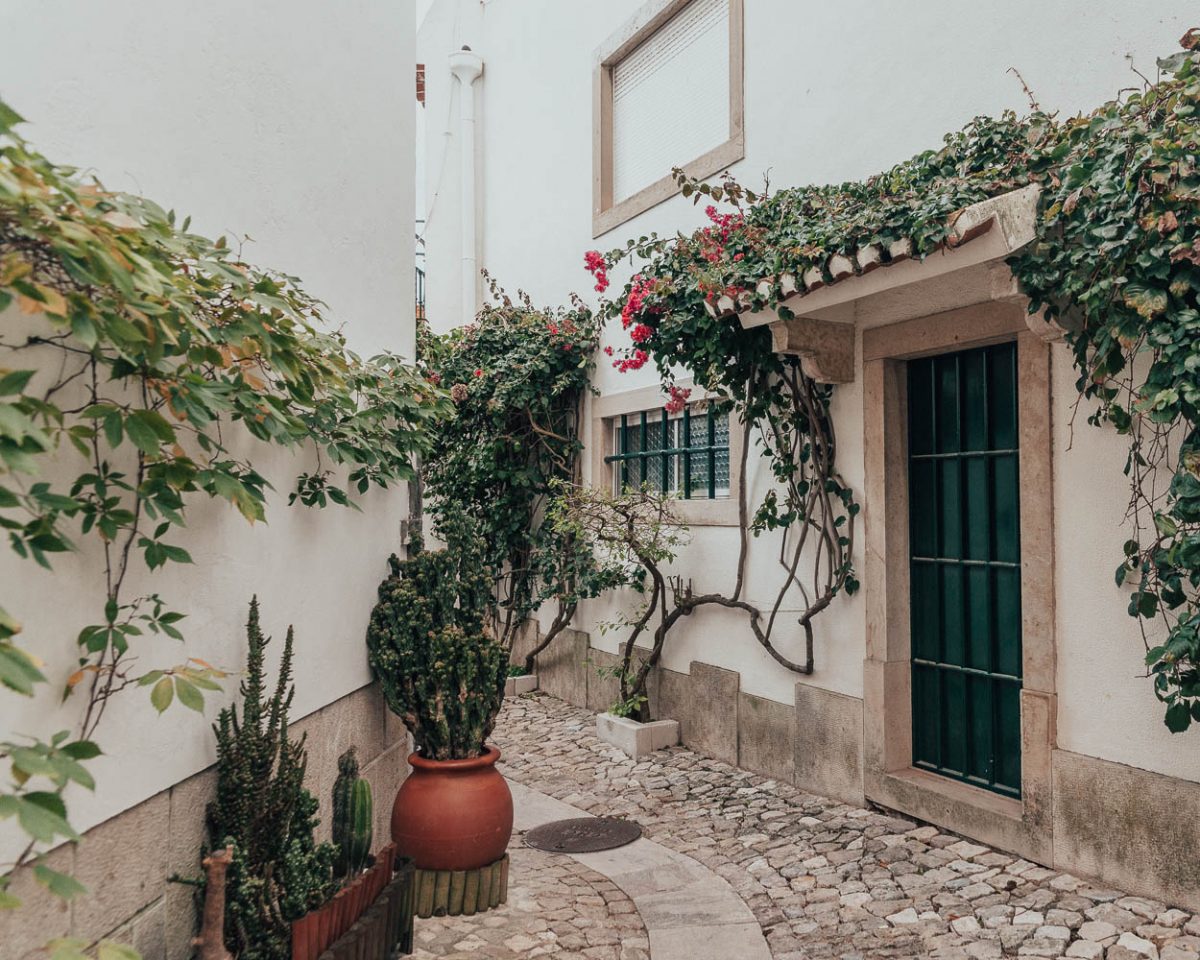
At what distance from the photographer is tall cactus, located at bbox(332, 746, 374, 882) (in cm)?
341

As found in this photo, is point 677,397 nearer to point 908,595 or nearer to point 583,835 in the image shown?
point 908,595

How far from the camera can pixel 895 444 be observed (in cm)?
525

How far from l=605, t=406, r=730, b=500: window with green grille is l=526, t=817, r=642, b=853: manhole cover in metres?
2.51

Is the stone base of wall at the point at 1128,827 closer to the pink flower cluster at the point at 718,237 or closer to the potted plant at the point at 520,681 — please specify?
the pink flower cluster at the point at 718,237

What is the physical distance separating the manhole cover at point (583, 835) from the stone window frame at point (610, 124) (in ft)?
14.6

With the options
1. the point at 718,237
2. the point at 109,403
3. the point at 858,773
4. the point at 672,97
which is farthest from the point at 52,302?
the point at 672,97

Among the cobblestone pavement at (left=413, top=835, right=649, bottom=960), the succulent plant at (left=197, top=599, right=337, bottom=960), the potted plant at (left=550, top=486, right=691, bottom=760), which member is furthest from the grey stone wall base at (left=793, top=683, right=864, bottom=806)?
the succulent plant at (left=197, top=599, right=337, bottom=960)

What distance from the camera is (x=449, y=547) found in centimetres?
440

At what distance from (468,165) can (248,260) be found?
7.60m

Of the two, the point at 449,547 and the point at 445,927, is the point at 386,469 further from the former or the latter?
the point at 445,927

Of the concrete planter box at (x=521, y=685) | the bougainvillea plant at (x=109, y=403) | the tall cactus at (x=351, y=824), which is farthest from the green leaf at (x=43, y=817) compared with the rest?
the concrete planter box at (x=521, y=685)

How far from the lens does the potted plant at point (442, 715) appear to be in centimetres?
394

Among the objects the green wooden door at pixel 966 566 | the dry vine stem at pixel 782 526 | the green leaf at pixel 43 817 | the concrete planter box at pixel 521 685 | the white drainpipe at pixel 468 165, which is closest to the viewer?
the green leaf at pixel 43 817

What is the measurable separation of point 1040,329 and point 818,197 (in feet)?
4.60
